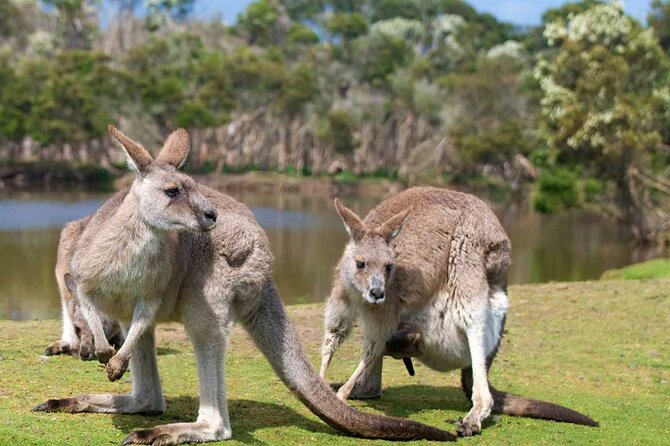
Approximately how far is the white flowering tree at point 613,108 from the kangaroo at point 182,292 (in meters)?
23.5

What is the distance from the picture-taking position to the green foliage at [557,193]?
29.2 meters

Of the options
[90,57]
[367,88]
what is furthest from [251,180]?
[367,88]

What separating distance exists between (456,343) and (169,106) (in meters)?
50.0

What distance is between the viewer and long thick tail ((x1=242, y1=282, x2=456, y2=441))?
595 cm

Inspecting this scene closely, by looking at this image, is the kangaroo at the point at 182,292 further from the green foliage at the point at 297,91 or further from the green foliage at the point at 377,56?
the green foliage at the point at 377,56

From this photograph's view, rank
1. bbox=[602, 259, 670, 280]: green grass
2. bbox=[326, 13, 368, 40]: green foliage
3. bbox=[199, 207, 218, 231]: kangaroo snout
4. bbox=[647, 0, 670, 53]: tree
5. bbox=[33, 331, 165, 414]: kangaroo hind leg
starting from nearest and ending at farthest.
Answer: bbox=[199, 207, 218, 231]: kangaroo snout < bbox=[33, 331, 165, 414]: kangaroo hind leg < bbox=[602, 259, 670, 280]: green grass < bbox=[647, 0, 670, 53]: tree < bbox=[326, 13, 368, 40]: green foliage

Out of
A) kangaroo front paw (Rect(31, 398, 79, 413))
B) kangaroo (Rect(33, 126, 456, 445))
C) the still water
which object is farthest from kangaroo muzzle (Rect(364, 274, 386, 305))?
the still water

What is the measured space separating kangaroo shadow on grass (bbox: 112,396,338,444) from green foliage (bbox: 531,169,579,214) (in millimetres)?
23508

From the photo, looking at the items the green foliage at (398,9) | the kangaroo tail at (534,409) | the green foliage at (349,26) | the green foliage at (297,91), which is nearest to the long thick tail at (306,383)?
the kangaroo tail at (534,409)

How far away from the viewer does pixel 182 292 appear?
5.68 metres

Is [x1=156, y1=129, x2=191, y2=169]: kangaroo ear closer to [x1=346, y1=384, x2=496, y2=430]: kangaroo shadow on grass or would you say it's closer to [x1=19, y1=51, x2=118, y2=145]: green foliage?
[x1=346, y1=384, x2=496, y2=430]: kangaroo shadow on grass

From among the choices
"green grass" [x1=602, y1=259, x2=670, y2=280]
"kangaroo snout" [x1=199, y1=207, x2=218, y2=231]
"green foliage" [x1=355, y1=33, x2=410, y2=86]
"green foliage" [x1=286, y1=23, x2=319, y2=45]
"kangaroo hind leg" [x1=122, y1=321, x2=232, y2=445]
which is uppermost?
"green foliage" [x1=286, y1=23, x2=319, y2=45]

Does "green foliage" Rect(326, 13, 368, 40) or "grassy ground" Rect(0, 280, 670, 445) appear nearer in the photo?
→ "grassy ground" Rect(0, 280, 670, 445)

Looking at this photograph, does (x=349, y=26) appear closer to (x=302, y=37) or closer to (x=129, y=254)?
(x=302, y=37)
